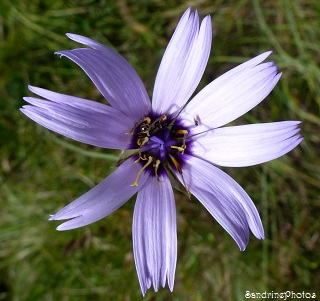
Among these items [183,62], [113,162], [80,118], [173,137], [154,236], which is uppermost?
[113,162]

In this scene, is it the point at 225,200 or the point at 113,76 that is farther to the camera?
the point at 225,200

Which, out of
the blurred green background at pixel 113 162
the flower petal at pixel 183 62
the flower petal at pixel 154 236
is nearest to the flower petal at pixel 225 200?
the flower petal at pixel 154 236

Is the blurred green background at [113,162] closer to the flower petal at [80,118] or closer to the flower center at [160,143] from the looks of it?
the flower center at [160,143]

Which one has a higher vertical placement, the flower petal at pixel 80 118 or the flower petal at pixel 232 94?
the flower petal at pixel 232 94

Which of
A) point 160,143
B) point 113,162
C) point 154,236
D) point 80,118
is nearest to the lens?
point 80,118

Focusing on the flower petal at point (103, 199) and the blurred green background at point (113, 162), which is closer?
the flower petal at point (103, 199)

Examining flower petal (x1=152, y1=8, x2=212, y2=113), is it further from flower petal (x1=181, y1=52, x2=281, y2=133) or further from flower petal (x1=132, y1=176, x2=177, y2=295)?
flower petal (x1=132, y1=176, x2=177, y2=295)

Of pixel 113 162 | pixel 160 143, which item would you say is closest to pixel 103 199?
pixel 160 143

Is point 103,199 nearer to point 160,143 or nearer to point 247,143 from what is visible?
point 160,143
